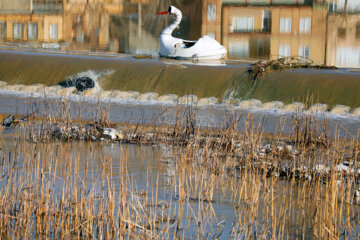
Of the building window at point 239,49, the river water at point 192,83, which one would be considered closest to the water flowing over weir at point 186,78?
the river water at point 192,83

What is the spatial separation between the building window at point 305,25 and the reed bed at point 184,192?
2433cm

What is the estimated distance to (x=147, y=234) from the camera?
647 centimetres

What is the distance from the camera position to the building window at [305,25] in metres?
36.1

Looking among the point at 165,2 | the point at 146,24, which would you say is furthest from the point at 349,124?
the point at 165,2

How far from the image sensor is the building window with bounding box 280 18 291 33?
3609cm

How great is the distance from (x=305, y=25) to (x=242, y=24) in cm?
381

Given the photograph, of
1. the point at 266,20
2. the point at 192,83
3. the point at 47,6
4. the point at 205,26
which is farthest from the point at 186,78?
the point at 47,6

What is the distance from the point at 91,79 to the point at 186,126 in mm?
8084

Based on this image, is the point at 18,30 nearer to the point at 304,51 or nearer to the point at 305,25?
the point at 305,25

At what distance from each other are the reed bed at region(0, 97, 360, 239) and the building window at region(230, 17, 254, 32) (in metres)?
23.2

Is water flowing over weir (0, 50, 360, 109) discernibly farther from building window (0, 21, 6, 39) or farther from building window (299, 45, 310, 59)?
building window (0, 21, 6, 39)

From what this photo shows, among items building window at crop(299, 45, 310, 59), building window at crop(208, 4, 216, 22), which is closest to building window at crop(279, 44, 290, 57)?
building window at crop(299, 45, 310, 59)

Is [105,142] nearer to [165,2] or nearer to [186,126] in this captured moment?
[186,126]

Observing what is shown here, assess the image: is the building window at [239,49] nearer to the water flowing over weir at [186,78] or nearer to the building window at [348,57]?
the building window at [348,57]
